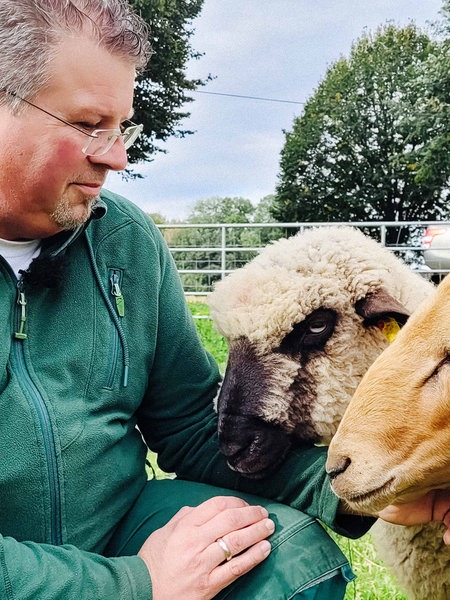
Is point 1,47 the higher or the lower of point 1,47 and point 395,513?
the higher

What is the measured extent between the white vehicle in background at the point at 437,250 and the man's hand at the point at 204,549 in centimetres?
1076

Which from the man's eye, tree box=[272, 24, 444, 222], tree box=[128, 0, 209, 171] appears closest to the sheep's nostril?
the man's eye

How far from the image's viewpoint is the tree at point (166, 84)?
20328 mm

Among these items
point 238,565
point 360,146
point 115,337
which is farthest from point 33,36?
point 360,146

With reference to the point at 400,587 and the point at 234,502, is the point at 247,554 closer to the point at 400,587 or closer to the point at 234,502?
the point at 234,502

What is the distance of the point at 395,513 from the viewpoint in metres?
2.10

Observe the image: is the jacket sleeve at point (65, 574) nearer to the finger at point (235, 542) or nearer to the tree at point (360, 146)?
the finger at point (235, 542)

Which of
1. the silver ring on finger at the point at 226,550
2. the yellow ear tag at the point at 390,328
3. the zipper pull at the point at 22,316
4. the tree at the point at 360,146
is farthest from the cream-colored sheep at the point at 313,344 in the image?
the tree at the point at 360,146

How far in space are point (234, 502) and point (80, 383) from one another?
0.56m

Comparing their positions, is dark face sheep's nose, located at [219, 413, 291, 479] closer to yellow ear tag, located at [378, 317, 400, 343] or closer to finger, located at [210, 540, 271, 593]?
finger, located at [210, 540, 271, 593]

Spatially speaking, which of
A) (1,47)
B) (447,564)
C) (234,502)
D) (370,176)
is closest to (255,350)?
(234,502)

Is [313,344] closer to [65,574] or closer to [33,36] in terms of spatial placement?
[65,574]

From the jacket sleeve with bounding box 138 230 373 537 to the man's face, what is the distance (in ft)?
1.54

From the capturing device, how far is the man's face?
6.37ft
